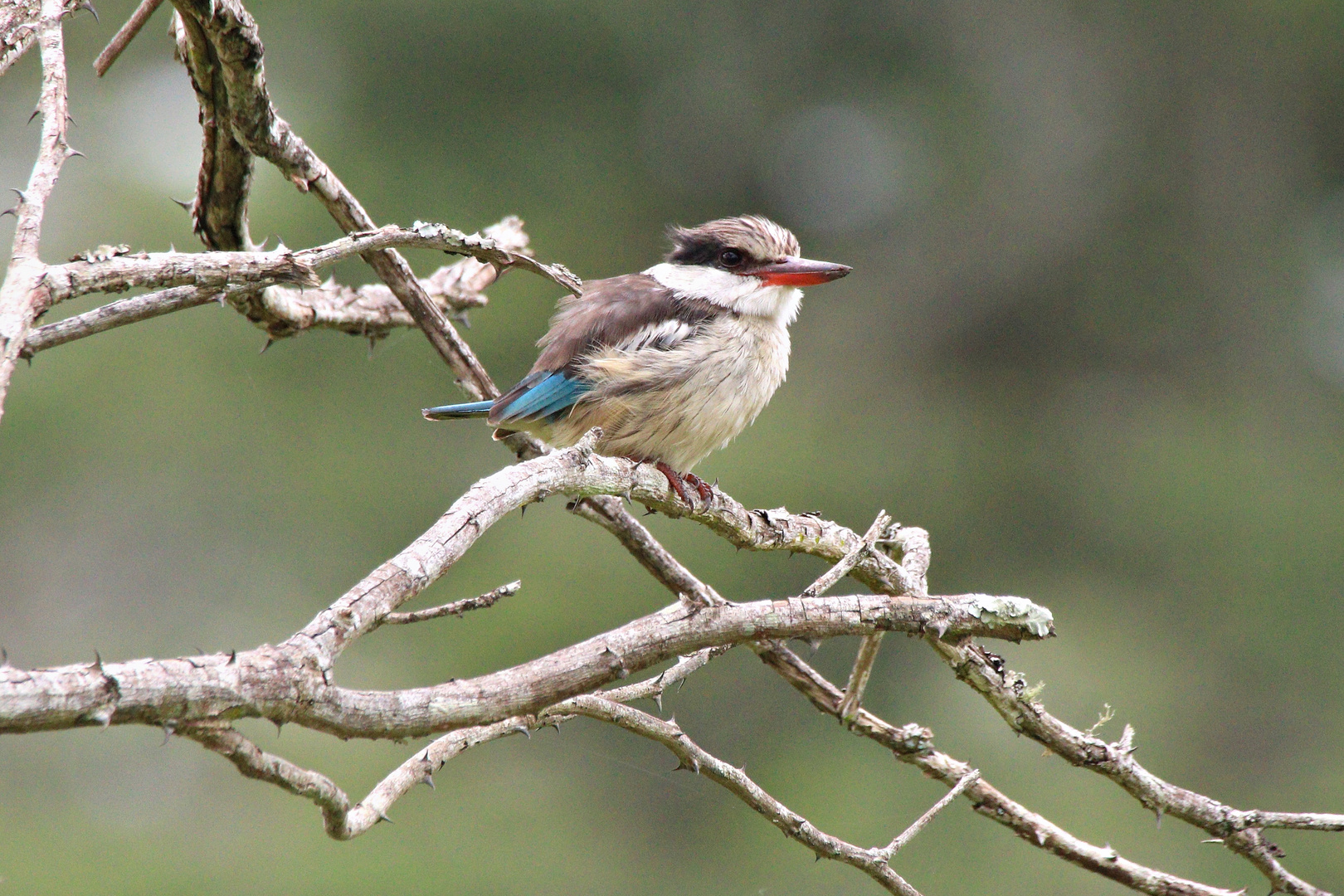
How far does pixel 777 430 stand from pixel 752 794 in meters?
7.00

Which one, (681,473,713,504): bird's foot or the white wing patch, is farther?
the white wing patch

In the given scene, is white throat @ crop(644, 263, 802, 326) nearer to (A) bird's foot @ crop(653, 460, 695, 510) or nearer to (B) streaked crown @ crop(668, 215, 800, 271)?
(B) streaked crown @ crop(668, 215, 800, 271)

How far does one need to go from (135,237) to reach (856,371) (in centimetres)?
526

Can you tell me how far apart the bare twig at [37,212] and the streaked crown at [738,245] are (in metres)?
2.17

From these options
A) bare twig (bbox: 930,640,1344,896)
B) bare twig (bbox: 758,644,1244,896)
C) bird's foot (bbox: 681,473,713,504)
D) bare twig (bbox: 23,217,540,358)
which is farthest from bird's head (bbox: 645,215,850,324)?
bare twig (bbox: 930,640,1344,896)

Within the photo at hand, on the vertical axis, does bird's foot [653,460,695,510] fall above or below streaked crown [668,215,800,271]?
below

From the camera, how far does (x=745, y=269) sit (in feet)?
12.0

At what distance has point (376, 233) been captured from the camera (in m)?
1.97

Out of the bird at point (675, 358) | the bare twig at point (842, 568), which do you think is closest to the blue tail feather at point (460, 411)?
the bird at point (675, 358)

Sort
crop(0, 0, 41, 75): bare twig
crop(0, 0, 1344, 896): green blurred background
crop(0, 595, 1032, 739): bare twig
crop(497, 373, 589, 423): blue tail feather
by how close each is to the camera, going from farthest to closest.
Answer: crop(0, 0, 1344, 896): green blurred background < crop(497, 373, 589, 423): blue tail feather < crop(0, 0, 41, 75): bare twig < crop(0, 595, 1032, 739): bare twig

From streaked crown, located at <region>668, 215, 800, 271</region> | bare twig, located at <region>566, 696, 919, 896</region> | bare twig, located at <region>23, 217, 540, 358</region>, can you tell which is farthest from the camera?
streaked crown, located at <region>668, 215, 800, 271</region>

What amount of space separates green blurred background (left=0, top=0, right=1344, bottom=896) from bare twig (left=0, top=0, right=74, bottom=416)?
577cm

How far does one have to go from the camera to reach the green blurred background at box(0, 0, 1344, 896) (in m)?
8.13

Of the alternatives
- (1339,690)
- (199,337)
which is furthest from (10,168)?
(1339,690)
